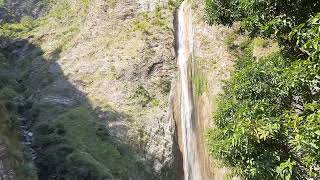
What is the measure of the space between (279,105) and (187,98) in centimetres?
1642

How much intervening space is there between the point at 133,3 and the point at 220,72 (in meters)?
13.1

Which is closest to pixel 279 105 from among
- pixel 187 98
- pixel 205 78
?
pixel 205 78

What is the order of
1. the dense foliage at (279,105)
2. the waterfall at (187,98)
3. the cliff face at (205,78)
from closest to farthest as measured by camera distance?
the dense foliage at (279,105) < the cliff face at (205,78) < the waterfall at (187,98)

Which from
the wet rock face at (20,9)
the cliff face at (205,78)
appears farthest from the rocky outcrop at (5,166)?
the wet rock face at (20,9)

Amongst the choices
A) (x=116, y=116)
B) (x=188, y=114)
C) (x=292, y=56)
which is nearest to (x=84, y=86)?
(x=116, y=116)

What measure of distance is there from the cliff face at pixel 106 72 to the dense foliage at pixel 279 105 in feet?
48.4

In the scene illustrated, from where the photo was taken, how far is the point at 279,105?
8.55 metres

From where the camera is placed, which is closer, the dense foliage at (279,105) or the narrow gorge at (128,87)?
the dense foliage at (279,105)

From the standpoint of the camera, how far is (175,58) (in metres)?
29.2

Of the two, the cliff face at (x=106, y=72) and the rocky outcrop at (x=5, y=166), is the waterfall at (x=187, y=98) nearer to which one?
the cliff face at (x=106, y=72)

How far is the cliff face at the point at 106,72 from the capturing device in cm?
2516

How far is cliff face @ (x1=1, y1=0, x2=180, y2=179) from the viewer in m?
25.2

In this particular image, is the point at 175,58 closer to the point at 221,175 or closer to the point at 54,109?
the point at 54,109

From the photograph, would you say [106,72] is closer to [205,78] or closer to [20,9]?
[205,78]
